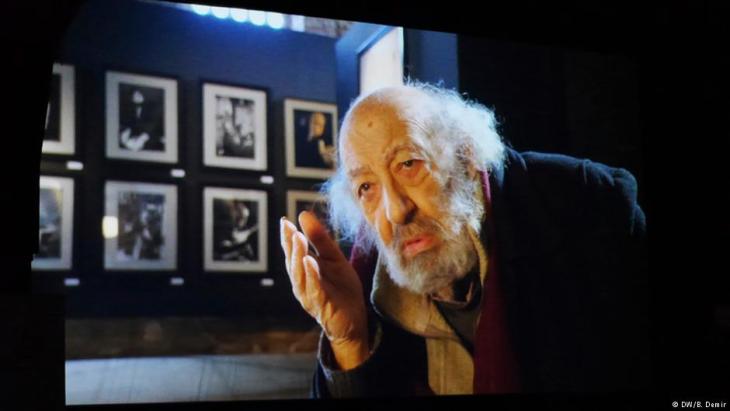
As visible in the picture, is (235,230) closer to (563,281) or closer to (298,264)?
(298,264)

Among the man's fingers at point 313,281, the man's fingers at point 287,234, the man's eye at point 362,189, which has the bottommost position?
the man's fingers at point 313,281

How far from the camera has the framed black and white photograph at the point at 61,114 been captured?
2.61 metres

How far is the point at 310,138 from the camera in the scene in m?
2.90

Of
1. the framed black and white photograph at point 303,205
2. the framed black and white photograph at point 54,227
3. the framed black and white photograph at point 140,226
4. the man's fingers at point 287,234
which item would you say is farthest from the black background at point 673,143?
the framed black and white photograph at point 54,227

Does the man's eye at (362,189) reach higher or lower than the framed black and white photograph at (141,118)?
lower

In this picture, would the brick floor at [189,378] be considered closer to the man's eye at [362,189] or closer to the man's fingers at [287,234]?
the man's fingers at [287,234]

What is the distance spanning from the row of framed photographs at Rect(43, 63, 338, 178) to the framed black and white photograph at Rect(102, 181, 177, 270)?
118mm

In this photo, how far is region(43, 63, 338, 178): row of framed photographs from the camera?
103 inches

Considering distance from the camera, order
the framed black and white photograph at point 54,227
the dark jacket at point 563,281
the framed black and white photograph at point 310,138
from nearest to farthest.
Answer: the framed black and white photograph at point 54,227
the framed black and white photograph at point 310,138
the dark jacket at point 563,281

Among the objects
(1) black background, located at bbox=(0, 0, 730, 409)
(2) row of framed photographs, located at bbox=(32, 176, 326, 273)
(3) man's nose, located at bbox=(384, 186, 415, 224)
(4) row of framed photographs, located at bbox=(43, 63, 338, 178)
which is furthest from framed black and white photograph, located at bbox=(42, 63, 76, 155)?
(1) black background, located at bbox=(0, 0, 730, 409)

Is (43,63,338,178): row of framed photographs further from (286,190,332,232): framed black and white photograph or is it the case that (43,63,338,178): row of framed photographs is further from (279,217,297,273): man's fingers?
(279,217,297,273): man's fingers

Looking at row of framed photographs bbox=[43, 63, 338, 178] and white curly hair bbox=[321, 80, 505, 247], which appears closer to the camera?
row of framed photographs bbox=[43, 63, 338, 178]

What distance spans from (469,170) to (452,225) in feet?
0.76

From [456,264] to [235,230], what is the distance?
0.87 metres
